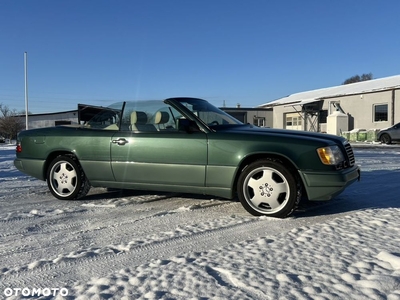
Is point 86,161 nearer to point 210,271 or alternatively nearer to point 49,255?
point 49,255

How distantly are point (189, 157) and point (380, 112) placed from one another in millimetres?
27648

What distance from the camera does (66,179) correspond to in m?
4.88

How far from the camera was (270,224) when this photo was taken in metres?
3.57

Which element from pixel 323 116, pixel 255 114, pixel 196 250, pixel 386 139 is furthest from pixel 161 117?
pixel 255 114

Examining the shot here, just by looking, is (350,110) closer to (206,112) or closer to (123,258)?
(206,112)

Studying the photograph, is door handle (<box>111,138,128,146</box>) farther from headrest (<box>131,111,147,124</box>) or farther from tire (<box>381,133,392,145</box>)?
tire (<box>381,133,392,145</box>)

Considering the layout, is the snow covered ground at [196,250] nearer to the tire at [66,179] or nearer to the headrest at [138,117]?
the tire at [66,179]

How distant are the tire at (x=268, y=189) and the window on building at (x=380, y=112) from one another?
2701cm

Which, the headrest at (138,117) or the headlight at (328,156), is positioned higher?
the headrest at (138,117)

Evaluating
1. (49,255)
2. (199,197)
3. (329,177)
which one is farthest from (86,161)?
(329,177)

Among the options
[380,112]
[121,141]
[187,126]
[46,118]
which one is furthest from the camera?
[46,118]

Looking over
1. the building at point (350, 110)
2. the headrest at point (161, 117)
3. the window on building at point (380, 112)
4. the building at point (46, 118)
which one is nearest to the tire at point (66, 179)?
the headrest at point (161, 117)

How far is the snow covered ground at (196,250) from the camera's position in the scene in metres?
2.15

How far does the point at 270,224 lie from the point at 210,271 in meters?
1.37
